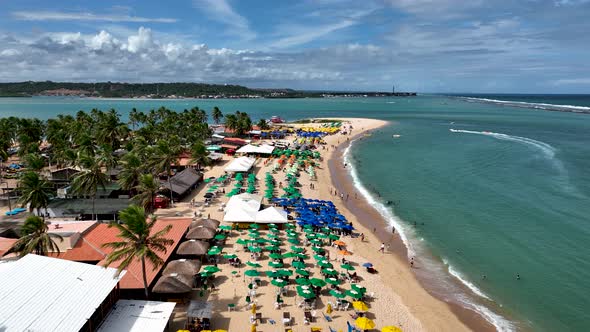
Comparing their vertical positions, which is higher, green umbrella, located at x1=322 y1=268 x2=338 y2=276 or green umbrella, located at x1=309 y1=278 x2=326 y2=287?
green umbrella, located at x1=309 y1=278 x2=326 y2=287

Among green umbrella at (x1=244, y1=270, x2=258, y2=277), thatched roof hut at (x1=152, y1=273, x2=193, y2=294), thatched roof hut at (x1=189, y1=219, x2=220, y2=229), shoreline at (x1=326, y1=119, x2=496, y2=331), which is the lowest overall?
shoreline at (x1=326, y1=119, x2=496, y2=331)

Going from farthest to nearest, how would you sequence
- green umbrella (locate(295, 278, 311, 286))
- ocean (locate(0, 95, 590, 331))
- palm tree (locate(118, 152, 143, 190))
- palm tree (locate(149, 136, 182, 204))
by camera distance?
palm tree (locate(149, 136, 182, 204)) → palm tree (locate(118, 152, 143, 190)) → ocean (locate(0, 95, 590, 331)) → green umbrella (locate(295, 278, 311, 286))

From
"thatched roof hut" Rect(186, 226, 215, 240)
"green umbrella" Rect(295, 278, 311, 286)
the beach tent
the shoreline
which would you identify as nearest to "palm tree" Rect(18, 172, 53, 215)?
"thatched roof hut" Rect(186, 226, 215, 240)

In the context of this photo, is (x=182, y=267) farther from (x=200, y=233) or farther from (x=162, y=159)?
(x=162, y=159)

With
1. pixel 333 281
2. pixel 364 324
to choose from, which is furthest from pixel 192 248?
pixel 364 324

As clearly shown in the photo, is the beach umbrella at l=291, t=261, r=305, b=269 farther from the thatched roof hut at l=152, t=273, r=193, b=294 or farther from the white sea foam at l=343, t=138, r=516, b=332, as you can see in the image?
the white sea foam at l=343, t=138, r=516, b=332

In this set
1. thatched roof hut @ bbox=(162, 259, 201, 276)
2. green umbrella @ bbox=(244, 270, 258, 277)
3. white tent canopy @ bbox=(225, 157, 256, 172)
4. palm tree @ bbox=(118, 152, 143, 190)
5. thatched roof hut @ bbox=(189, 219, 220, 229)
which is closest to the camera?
thatched roof hut @ bbox=(162, 259, 201, 276)

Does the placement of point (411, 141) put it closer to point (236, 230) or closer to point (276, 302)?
point (236, 230)
